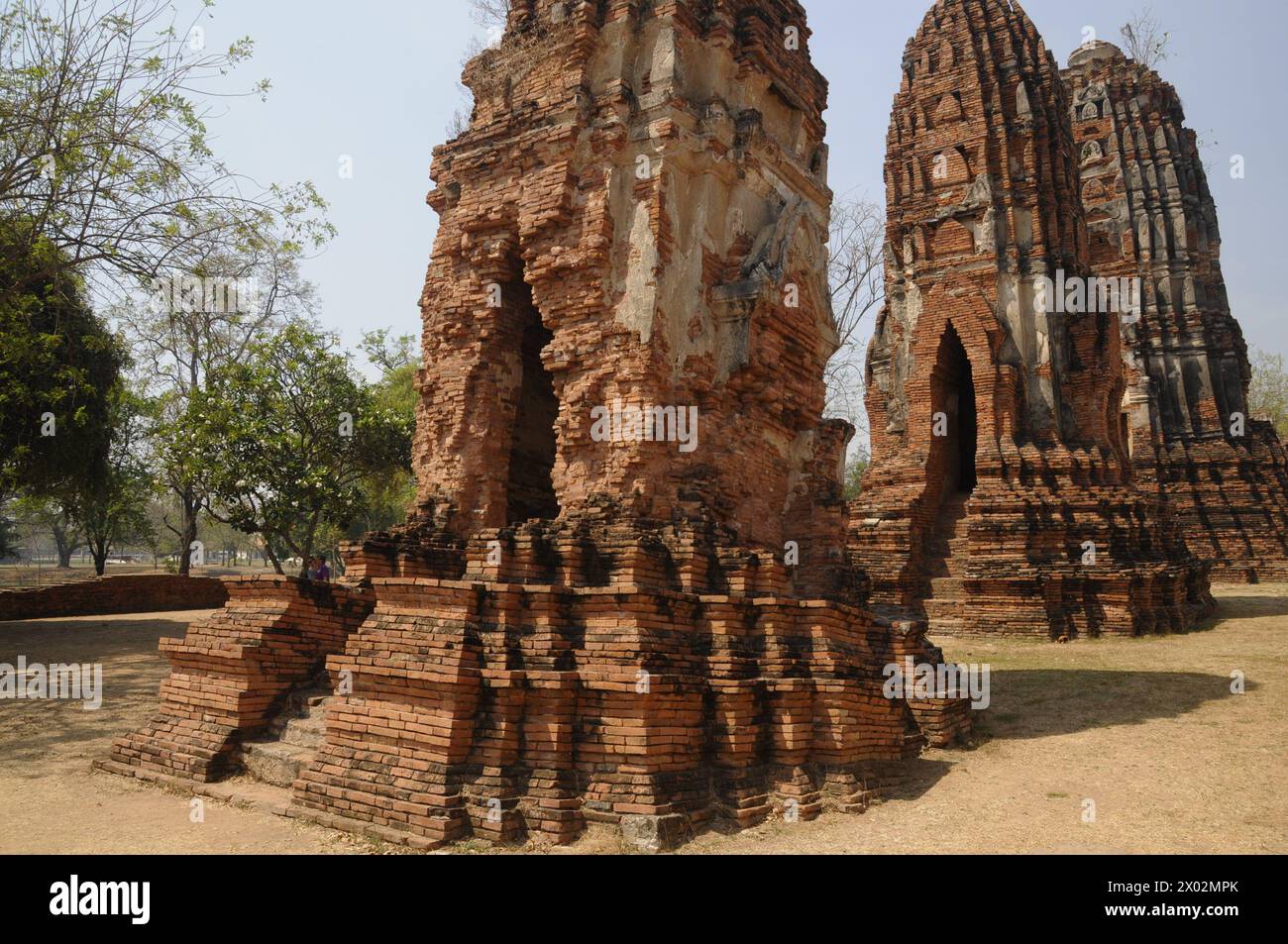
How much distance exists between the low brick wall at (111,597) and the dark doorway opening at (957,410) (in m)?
15.5

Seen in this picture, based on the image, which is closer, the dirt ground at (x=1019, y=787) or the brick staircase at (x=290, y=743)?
the dirt ground at (x=1019, y=787)

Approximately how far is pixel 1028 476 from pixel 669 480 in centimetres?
1052

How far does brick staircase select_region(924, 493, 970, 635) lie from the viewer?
14535 mm

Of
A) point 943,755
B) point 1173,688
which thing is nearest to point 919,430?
point 1173,688

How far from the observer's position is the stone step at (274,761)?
6234 mm

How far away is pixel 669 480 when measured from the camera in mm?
7105

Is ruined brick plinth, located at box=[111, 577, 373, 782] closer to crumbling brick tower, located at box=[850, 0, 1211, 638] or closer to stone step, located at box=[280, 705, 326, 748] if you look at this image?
stone step, located at box=[280, 705, 326, 748]

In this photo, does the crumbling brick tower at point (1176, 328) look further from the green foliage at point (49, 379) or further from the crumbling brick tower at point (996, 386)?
the green foliage at point (49, 379)

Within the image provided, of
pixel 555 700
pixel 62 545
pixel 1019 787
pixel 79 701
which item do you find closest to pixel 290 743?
pixel 555 700

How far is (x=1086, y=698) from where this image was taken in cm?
908

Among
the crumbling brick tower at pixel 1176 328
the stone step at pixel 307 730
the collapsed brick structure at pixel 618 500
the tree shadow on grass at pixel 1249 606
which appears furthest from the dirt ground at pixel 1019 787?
the crumbling brick tower at pixel 1176 328

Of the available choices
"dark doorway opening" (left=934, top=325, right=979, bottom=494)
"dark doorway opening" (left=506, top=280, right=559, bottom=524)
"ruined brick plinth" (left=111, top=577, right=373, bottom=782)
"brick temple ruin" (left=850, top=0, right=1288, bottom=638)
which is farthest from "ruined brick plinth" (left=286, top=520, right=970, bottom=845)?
"dark doorway opening" (left=934, top=325, right=979, bottom=494)

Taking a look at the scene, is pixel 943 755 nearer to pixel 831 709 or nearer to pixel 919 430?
pixel 831 709

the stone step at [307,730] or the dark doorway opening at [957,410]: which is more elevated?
the dark doorway opening at [957,410]
